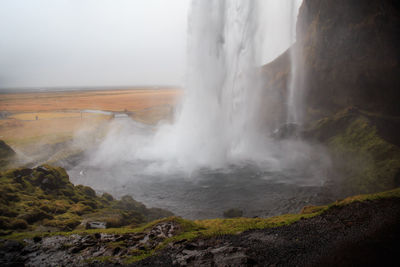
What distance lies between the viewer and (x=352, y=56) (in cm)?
3666

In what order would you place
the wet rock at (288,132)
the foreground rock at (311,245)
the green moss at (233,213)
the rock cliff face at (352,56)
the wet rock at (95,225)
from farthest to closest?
the wet rock at (288,132) < the rock cliff face at (352,56) < the green moss at (233,213) < the wet rock at (95,225) < the foreground rock at (311,245)

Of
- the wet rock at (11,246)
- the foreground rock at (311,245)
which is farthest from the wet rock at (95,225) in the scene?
the foreground rock at (311,245)

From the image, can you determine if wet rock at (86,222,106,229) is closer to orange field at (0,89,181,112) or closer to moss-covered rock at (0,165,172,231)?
moss-covered rock at (0,165,172,231)

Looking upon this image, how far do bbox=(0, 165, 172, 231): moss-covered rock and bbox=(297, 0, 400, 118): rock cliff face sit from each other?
36755 mm

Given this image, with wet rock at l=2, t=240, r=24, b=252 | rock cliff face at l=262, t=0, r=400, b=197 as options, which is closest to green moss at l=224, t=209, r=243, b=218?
rock cliff face at l=262, t=0, r=400, b=197

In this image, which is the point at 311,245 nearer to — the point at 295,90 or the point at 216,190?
the point at 216,190

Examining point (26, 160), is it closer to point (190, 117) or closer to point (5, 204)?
point (5, 204)

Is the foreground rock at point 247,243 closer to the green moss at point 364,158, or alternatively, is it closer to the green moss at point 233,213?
the green moss at point 233,213

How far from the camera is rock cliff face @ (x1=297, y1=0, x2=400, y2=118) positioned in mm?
32594

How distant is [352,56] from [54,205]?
4666 centimetres

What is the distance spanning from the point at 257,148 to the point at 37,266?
33.0 metres

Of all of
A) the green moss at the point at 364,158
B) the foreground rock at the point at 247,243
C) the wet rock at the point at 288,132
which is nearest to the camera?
the foreground rock at the point at 247,243

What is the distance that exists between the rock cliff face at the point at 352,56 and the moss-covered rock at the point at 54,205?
1447 inches

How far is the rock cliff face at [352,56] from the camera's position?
32.6 metres
